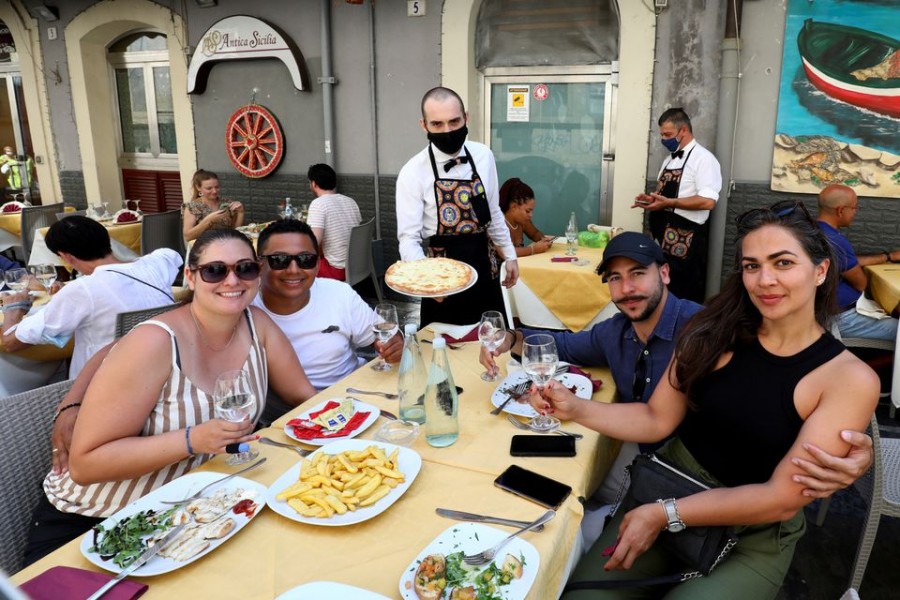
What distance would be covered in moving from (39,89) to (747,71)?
34.5 feet

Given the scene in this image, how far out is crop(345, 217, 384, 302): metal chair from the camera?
621 cm

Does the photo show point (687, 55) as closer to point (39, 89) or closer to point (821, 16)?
point (821, 16)

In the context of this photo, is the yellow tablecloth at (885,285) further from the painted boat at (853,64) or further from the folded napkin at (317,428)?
the folded napkin at (317,428)

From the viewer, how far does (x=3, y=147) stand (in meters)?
11.2

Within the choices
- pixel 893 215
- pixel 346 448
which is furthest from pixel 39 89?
pixel 893 215

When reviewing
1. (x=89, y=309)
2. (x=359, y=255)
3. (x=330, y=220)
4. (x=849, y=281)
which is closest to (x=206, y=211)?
(x=330, y=220)

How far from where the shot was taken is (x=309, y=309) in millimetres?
2848

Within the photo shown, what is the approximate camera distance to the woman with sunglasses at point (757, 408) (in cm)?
176

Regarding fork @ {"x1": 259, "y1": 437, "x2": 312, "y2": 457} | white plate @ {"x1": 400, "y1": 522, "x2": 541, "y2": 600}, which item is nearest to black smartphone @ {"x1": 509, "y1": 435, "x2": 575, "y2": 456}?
white plate @ {"x1": 400, "y1": 522, "x2": 541, "y2": 600}

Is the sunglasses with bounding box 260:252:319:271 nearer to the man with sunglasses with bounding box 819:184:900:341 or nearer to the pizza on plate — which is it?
the pizza on plate

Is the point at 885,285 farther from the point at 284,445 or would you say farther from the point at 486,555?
the point at 284,445

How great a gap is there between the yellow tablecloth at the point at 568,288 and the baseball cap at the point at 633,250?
2.33m

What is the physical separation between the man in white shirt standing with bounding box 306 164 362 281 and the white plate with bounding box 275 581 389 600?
4726 mm

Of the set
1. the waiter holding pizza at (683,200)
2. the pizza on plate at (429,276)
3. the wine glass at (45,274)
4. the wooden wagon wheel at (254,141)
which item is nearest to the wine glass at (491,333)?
the pizza on plate at (429,276)
